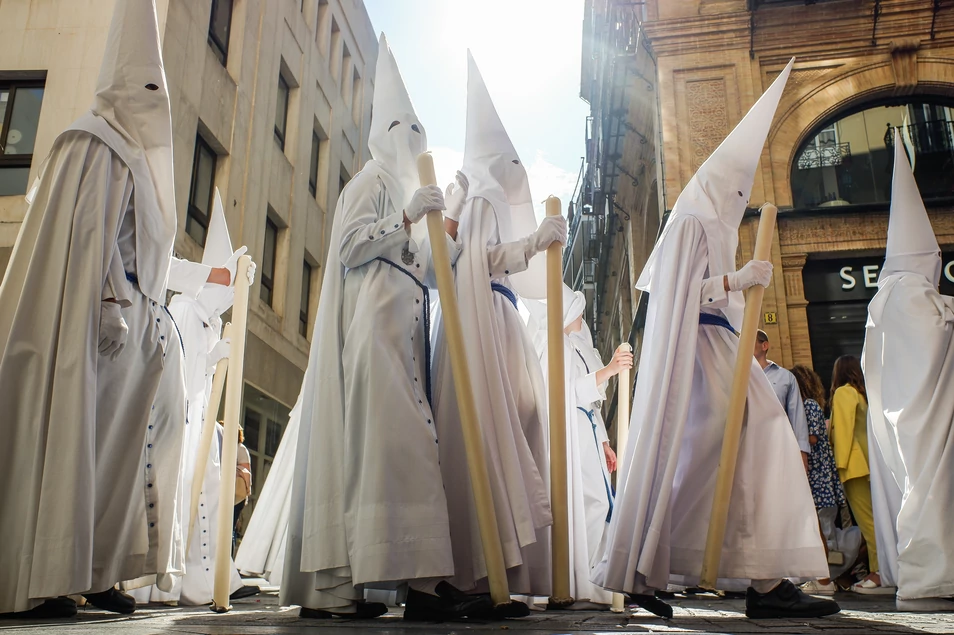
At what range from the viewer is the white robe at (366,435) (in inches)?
126

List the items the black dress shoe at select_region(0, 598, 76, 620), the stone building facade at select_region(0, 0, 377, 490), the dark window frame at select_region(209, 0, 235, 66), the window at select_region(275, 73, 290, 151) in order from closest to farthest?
1. the black dress shoe at select_region(0, 598, 76, 620)
2. the stone building facade at select_region(0, 0, 377, 490)
3. the dark window frame at select_region(209, 0, 235, 66)
4. the window at select_region(275, 73, 290, 151)

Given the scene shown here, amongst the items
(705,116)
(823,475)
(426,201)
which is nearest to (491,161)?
(426,201)

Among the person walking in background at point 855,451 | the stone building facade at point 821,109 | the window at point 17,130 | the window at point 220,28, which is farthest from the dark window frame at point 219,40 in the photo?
the person walking in background at point 855,451

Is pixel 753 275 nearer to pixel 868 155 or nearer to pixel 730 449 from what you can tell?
pixel 730 449

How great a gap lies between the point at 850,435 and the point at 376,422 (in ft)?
15.5

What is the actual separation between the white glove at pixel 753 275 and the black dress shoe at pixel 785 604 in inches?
55.5

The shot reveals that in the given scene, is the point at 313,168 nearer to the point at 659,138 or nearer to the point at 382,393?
the point at 659,138

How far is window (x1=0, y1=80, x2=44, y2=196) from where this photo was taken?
39.0 ft

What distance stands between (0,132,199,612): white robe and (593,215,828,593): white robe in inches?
87.7

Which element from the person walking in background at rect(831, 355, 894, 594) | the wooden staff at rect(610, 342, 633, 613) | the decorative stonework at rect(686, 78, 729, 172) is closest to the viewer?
the wooden staff at rect(610, 342, 633, 613)

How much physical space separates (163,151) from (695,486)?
3117 millimetres

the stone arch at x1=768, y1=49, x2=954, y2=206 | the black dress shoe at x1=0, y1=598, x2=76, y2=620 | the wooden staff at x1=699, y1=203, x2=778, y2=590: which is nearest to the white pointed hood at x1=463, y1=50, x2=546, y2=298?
the wooden staff at x1=699, y1=203, x2=778, y2=590

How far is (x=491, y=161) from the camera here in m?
4.48

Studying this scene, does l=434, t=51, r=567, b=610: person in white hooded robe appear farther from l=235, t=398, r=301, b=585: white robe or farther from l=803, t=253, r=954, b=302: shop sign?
l=803, t=253, r=954, b=302: shop sign
